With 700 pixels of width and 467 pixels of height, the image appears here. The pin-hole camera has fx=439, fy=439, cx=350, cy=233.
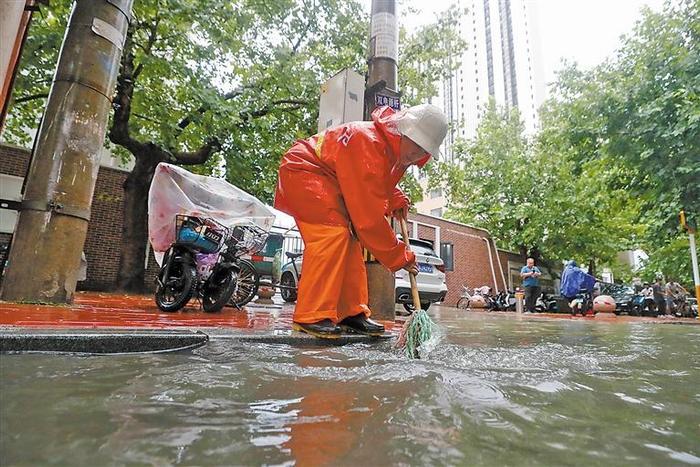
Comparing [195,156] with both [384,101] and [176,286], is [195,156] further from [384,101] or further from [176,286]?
[384,101]

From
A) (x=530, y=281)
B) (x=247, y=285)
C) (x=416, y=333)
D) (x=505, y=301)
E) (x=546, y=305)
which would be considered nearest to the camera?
(x=416, y=333)

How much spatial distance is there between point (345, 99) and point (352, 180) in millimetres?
2072

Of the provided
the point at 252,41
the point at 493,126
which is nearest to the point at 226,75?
the point at 252,41

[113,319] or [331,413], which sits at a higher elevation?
[113,319]

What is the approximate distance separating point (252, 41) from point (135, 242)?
5400 mm

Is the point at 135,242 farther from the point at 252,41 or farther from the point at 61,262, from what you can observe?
the point at 61,262

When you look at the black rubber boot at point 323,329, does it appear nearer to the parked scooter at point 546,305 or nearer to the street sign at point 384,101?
the street sign at point 384,101

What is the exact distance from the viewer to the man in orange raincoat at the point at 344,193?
2.71m

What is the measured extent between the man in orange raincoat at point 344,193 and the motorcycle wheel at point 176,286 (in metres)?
1.87

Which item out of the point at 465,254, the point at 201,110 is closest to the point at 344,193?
the point at 201,110

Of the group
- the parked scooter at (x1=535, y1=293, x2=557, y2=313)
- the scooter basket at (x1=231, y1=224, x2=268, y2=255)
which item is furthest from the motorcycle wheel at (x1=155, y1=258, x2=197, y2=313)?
the parked scooter at (x1=535, y1=293, x2=557, y2=313)

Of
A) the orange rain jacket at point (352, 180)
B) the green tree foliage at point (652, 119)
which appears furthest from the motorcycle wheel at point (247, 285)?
the green tree foliage at point (652, 119)

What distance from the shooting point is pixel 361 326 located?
3.09 metres

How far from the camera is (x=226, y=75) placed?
9945 mm
